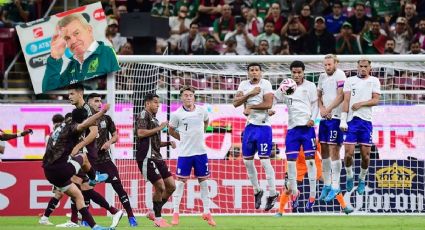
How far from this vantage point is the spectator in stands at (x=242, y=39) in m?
27.1

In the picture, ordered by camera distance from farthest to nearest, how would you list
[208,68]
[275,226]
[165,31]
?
1. [208,68]
2. [165,31]
3. [275,226]

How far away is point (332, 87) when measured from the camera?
66.4ft

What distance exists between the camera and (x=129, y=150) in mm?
22250

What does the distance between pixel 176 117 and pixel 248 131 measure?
1.47 meters

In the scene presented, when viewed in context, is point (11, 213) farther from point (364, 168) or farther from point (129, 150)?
point (364, 168)

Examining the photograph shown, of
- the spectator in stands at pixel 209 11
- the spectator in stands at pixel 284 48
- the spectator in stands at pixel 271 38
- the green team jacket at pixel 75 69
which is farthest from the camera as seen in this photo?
the spectator in stands at pixel 209 11

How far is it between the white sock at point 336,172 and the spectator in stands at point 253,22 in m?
7.86

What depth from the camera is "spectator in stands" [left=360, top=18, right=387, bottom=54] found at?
26188 millimetres

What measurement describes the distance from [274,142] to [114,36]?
6.84 m

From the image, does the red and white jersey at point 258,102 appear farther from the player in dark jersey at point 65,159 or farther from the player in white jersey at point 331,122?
the player in dark jersey at point 65,159

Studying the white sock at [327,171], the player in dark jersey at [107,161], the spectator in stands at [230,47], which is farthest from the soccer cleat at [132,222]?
the spectator in stands at [230,47]

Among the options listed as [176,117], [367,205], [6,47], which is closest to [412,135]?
[367,205]

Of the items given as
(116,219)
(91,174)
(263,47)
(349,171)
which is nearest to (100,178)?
(116,219)

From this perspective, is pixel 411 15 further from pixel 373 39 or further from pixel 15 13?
pixel 15 13
